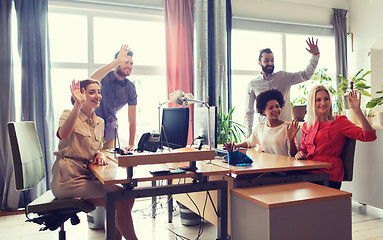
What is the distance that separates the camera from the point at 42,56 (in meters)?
3.89

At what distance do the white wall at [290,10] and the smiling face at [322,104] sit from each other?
2.84 metres

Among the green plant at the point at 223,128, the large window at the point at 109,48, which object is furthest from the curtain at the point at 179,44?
the green plant at the point at 223,128

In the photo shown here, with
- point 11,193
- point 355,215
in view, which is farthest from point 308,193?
point 11,193

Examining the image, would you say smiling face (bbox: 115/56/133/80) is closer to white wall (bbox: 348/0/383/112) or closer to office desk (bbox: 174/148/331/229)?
office desk (bbox: 174/148/331/229)

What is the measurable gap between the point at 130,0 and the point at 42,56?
4.39ft

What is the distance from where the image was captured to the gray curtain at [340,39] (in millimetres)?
5598

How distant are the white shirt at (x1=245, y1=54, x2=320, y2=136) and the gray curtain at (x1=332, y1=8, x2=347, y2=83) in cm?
223

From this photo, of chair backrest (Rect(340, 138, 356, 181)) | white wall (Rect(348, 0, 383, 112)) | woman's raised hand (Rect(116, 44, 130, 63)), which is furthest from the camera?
white wall (Rect(348, 0, 383, 112))

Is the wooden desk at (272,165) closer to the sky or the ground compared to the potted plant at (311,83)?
closer to the ground

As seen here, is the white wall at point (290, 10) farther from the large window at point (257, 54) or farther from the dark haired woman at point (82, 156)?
the dark haired woman at point (82, 156)

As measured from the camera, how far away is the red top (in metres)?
2.48

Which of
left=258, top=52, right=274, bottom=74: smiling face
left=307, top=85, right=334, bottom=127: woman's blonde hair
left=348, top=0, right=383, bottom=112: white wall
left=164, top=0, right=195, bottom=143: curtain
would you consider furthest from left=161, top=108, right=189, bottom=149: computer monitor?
left=348, top=0, right=383, bottom=112: white wall

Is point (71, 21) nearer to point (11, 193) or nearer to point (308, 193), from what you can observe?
point (11, 193)

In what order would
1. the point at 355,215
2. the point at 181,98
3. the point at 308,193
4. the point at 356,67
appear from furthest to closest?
the point at 356,67 < the point at 355,215 < the point at 181,98 < the point at 308,193
